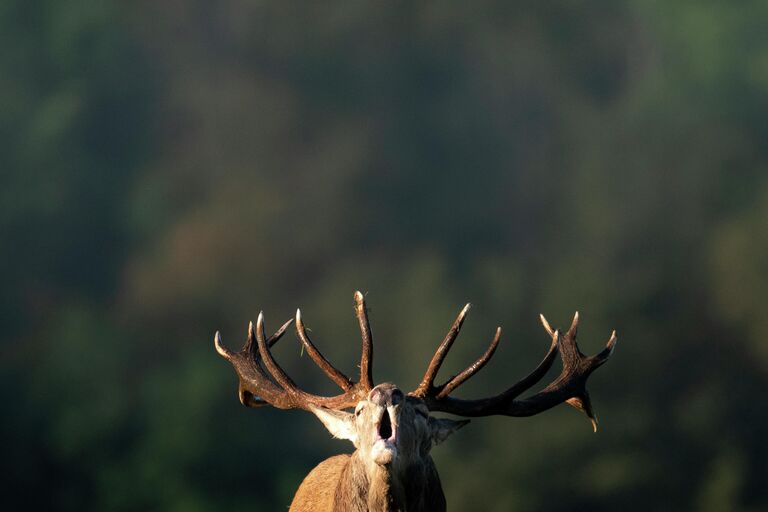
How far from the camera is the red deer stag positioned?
32.3 feet

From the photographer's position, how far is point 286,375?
11.9 metres

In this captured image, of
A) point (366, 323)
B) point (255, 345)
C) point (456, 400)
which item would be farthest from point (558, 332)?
point (255, 345)

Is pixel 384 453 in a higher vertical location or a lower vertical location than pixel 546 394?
lower

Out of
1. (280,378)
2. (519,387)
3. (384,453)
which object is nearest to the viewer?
(384,453)

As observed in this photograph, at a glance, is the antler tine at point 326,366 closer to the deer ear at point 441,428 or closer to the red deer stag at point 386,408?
the red deer stag at point 386,408

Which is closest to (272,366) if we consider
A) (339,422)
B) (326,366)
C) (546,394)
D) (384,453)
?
(326,366)

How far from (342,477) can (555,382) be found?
2881 millimetres

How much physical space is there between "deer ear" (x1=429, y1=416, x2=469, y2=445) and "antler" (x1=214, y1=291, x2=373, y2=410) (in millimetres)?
723

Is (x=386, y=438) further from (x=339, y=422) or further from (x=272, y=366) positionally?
(x=272, y=366)

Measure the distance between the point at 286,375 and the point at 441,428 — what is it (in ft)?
6.83

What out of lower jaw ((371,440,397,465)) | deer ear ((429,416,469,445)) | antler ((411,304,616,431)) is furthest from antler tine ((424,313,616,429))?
lower jaw ((371,440,397,465))

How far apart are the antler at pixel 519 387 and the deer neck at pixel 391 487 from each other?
768 millimetres

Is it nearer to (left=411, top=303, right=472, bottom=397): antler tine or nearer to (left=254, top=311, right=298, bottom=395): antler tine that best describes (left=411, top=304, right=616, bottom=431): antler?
(left=411, top=303, right=472, bottom=397): antler tine

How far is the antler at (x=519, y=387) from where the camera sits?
35.5 feet
